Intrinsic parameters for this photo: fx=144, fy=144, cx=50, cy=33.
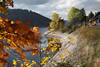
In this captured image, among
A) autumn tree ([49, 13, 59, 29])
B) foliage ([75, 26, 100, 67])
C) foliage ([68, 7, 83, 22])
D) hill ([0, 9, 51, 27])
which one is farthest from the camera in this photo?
hill ([0, 9, 51, 27])

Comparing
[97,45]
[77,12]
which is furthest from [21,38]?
[77,12]

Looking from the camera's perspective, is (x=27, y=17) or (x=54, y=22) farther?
(x=27, y=17)

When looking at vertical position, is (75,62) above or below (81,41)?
below

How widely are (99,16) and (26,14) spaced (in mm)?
123668

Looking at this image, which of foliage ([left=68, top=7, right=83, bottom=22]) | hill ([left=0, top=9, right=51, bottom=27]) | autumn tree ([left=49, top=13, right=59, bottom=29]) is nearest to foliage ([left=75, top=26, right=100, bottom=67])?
autumn tree ([left=49, top=13, right=59, bottom=29])

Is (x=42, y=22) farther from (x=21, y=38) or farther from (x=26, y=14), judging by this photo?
(x=21, y=38)

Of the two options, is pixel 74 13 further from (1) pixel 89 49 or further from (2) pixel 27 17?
(2) pixel 27 17

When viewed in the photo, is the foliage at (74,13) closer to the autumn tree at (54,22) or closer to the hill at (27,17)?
the autumn tree at (54,22)

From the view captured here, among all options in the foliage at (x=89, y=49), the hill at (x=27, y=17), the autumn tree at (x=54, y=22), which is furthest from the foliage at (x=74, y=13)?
the hill at (x=27, y=17)

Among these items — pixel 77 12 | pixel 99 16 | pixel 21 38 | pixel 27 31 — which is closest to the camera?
pixel 27 31

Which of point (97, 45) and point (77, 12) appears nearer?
point (97, 45)

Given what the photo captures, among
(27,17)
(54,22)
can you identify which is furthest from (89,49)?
(27,17)

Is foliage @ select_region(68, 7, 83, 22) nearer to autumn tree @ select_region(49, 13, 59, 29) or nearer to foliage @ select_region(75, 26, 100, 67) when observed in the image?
autumn tree @ select_region(49, 13, 59, 29)

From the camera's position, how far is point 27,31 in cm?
262
